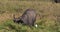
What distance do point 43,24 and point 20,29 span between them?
1763 mm

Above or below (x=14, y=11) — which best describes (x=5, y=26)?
above

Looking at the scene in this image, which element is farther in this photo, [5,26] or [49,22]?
[49,22]

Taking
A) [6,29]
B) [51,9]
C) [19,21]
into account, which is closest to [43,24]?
[19,21]

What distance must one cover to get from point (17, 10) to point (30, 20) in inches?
167

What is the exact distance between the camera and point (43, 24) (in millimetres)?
11602

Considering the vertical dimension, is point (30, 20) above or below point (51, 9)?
above

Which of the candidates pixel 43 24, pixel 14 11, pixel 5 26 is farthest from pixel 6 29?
pixel 14 11

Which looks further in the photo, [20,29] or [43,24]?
[43,24]

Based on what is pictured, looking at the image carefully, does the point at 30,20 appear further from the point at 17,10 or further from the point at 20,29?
the point at 17,10

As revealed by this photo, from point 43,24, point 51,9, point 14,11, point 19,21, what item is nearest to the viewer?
point 19,21

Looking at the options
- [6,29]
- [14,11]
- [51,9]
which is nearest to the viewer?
[6,29]

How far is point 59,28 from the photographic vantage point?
35.9 feet

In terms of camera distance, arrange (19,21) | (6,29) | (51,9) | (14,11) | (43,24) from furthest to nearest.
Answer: (51,9) < (14,11) < (43,24) < (19,21) < (6,29)

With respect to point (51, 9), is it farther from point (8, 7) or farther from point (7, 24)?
point (7, 24)
